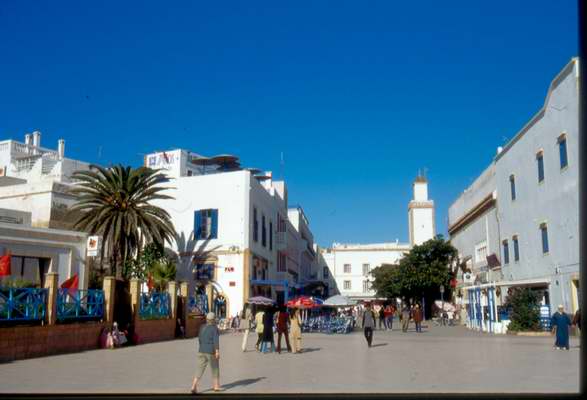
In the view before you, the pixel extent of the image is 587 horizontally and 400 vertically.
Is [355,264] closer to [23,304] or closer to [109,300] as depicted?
[109,300]

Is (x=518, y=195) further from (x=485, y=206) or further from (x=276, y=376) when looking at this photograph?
(x=276, y=376)

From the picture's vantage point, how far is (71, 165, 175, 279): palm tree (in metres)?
32.5

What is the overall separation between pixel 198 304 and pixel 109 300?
33.1ft

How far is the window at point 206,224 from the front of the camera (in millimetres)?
39375

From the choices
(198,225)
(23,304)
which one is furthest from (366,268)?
(23,304)

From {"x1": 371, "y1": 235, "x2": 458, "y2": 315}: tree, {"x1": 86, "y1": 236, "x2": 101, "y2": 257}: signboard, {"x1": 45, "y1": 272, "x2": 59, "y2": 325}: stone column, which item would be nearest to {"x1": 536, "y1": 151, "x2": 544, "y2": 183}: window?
{"x1": 86, "y1": 236, "x2": 101, "y2": 257}: signboard

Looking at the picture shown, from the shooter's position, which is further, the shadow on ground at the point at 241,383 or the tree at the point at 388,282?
the tree at the point at 388,282

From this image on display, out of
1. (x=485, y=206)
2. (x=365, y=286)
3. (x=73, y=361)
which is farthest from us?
(x=365, y=286)

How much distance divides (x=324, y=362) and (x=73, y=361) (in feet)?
22.6

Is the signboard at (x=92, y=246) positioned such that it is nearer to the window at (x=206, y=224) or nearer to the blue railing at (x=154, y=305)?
the blue railing at (x=154, y=305)

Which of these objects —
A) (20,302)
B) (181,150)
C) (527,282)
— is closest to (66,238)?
(20,302)

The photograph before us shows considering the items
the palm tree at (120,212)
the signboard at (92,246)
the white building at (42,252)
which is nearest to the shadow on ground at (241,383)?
the white building at (42,252)

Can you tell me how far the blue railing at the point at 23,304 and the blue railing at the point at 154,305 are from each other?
20.2 ft

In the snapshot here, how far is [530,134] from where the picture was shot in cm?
3108
